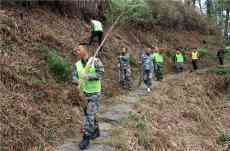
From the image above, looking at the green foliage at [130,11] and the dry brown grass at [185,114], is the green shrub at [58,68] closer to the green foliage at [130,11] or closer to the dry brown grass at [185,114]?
the dry brown grass at [185,114]

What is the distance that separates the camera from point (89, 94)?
9.37 meters

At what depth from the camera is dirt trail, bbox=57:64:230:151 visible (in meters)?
9.70

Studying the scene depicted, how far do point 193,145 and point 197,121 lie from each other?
9.83 ft

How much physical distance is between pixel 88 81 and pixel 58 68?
423 cm

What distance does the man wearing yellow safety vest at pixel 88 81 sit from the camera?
9.16 m

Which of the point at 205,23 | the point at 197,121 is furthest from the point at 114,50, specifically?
the point at 205,23

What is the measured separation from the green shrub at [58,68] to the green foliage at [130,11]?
798 cm

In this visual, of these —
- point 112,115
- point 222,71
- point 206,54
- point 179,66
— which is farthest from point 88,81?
point 206,54

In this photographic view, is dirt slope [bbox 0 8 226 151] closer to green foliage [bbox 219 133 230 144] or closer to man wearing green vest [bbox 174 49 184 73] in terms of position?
green foliage [bbox 219 133 230 144]

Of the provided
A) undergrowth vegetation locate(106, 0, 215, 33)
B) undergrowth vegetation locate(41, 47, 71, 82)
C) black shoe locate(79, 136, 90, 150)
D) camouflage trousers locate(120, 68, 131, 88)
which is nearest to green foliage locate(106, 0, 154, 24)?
undergrowth vegetation locate(106, 0, 215, 33)

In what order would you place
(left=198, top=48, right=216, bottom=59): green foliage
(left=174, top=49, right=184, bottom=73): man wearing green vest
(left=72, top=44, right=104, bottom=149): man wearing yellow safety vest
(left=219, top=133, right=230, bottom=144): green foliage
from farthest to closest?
(left=198, top=48, right=216, bottom=59): green foliage
(left=174, top=49, right=184, bottom=73): man wearing green vest
(left=219, top=133, right=230, bottom=144): green foliage
(left=72, top=44, right=104, bottom=149): man wearing yellow safety vest

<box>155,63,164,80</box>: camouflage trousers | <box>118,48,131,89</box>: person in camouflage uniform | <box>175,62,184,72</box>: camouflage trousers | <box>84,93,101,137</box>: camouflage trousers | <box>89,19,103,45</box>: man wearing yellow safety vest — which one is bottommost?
<box>175,62,184,72</box>: camouflage trousers

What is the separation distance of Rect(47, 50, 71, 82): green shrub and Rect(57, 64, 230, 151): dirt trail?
1495 mm

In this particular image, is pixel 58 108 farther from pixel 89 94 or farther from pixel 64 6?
pixel 64 6
